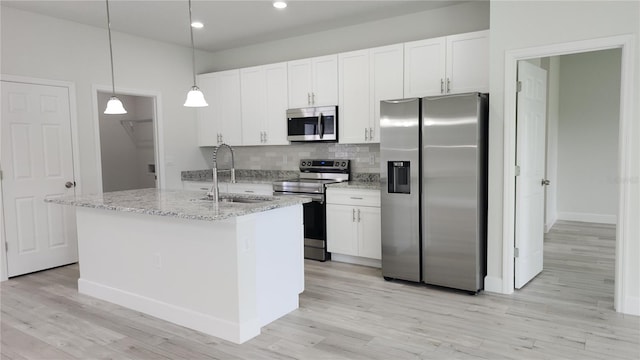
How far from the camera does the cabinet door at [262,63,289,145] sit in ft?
18.0

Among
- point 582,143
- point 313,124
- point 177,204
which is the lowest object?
point 177,204

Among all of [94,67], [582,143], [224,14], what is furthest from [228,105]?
[582,143]

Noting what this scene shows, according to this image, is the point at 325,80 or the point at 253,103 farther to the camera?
the point at 253,103

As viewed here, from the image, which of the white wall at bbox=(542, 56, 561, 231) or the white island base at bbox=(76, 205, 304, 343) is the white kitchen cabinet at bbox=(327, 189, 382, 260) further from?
the white wall at bbox=(542, 56, 561, 231)

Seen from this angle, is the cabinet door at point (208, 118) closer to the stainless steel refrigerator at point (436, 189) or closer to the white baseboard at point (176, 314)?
the white baseboard at point (176, 314)

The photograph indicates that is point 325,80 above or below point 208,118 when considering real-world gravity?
above

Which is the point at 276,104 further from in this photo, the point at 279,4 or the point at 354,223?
the point at 354,223

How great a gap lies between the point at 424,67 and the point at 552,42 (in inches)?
51.1

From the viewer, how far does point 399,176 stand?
4.02 meters

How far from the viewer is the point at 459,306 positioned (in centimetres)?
350

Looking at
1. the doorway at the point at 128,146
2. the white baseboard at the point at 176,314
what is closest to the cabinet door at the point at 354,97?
the white baseboard at the point at 176,314

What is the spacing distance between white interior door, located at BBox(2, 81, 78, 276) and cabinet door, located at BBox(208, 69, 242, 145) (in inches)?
74.3

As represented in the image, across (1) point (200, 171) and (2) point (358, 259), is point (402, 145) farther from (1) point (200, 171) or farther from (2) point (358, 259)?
(1) point (200, 171)

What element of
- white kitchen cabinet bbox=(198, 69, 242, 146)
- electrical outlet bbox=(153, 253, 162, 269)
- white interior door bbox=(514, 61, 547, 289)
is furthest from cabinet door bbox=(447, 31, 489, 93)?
electrical outlet bbox=(153, 253, 162, 269)
